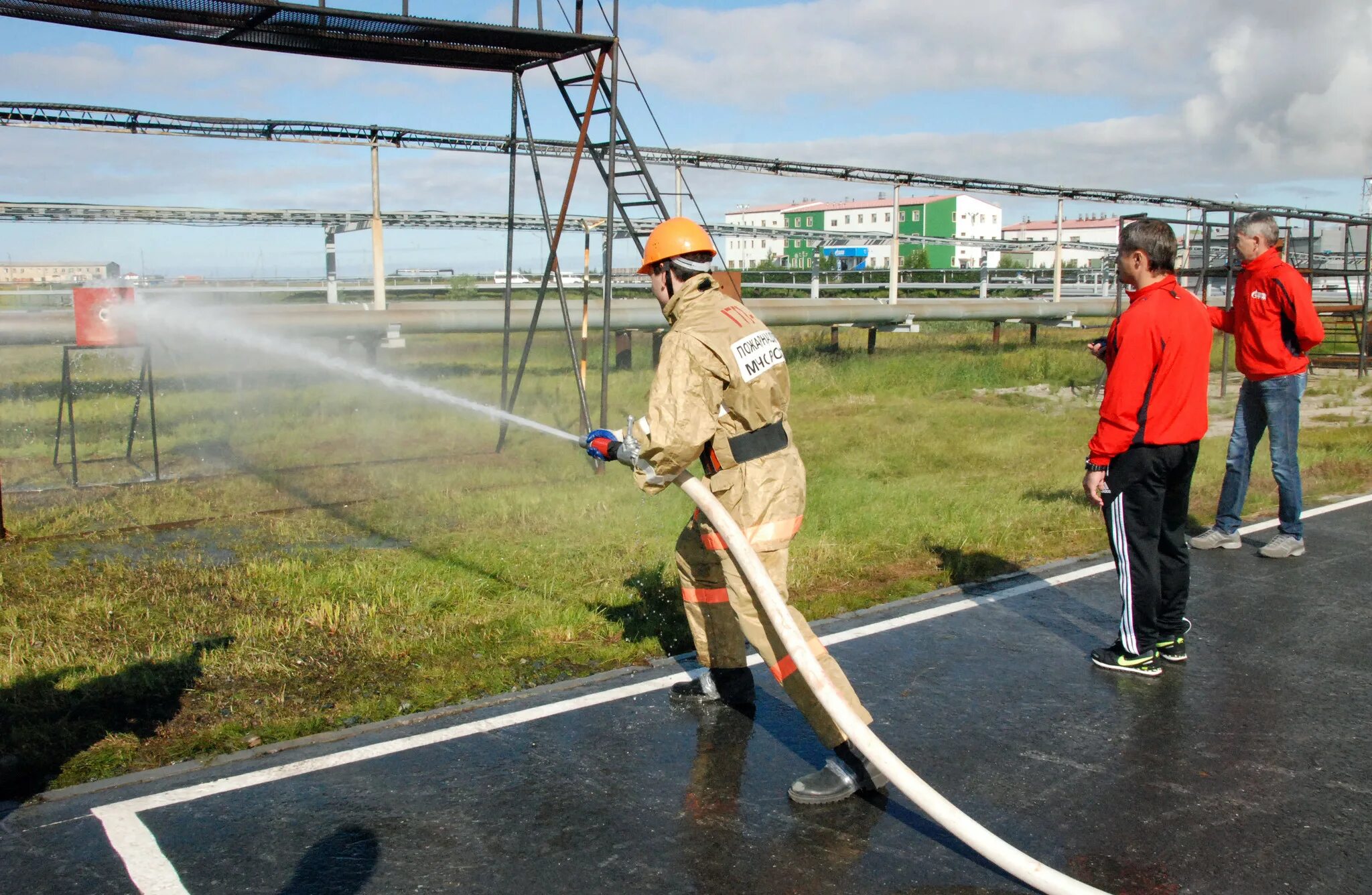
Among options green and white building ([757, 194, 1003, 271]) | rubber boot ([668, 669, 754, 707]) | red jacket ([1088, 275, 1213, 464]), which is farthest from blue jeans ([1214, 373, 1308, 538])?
green and white building ([757, 194, 1003, 271])

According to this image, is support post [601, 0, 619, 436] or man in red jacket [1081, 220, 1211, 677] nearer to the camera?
man in red jacket [1081, 220, 1211, 677]

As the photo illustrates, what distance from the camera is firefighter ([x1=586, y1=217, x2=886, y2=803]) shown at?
3834 millimetres

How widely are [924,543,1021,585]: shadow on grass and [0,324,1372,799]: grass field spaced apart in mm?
28

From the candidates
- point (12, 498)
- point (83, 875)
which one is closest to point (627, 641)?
point (83, 875)

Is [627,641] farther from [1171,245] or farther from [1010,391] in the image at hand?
[1010,391]

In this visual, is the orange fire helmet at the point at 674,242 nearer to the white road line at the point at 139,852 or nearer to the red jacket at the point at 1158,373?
the red jacket at the point at 1158,373

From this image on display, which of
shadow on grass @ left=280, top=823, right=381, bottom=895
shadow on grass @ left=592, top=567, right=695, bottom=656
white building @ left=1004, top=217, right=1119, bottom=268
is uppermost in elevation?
white building @ left=1004, top=217, right=1119, bottom=268

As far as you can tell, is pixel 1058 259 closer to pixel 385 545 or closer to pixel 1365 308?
pixel 1365 308

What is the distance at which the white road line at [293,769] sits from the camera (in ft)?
10.8

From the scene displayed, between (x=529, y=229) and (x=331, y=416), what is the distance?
37.4 feet

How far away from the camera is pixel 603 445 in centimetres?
416

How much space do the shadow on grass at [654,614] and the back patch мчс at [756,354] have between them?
1999mm

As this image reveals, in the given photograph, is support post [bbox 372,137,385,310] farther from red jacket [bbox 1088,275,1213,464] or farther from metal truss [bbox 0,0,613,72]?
red jacket [bbox 1088,275,1213,464]

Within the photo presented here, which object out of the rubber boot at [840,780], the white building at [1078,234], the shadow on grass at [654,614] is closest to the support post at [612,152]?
the shadow on grass at [654,614]
